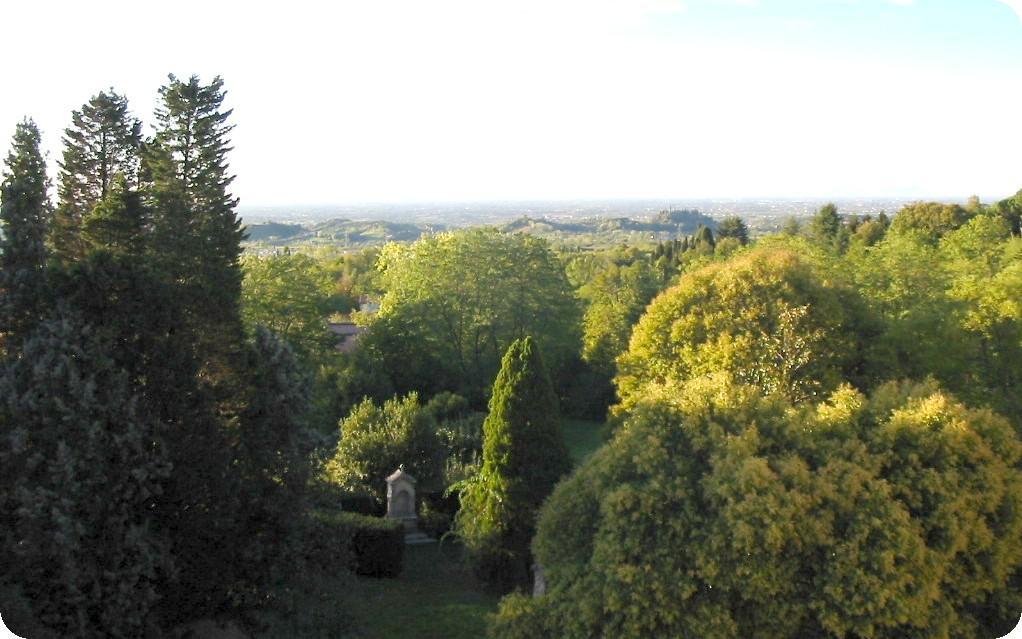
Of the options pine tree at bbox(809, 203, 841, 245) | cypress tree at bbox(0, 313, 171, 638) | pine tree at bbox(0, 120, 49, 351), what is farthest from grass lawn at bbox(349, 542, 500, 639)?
pine tree at bbox(809, 203, 841, 245)

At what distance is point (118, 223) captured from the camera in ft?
34.2

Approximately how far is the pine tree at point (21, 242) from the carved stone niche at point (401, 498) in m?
8.45

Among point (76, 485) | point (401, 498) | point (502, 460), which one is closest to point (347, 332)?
point (401, 498)

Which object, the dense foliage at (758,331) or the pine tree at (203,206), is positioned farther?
the dense foliage at (758,331)

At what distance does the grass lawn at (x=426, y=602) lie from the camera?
12.0m

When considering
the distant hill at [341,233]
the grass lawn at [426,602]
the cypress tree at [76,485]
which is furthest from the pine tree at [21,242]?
the distant hill at [341,233]

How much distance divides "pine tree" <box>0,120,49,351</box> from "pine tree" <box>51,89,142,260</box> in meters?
0.91

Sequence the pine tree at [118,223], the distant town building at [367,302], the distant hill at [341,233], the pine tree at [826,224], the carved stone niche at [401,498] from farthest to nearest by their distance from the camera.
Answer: the distant hill at [341,233] → the distant town building at [367,302] → the pine tree at [826,224] → the carved stone niche at [401,498] → the pine tree at [118,223]

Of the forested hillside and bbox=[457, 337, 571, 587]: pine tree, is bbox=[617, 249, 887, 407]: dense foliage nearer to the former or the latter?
the forested hillside

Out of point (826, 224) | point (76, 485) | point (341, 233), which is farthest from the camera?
point (341, 233)

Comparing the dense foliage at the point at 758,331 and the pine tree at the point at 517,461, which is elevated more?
the dense foliage at the point at 758,331

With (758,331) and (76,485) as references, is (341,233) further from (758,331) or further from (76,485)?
(76,485)

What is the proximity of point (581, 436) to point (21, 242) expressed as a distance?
21.2 metres

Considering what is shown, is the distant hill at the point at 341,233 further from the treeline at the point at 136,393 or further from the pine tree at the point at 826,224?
the treeline at the point at 136,393
